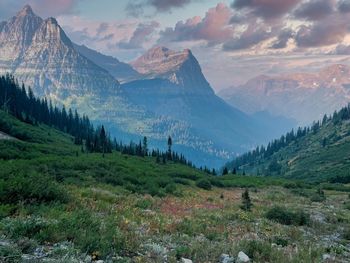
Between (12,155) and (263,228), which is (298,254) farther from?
(12,155)

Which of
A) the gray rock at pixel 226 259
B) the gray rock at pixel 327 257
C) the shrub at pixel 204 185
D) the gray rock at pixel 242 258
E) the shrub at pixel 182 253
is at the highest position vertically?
the shrub at pixel 182 253

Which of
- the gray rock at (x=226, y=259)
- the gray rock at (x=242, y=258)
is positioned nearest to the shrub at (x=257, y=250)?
the gray rock at (x=242, y=258)

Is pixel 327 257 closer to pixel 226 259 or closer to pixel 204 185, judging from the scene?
pixel 226 259

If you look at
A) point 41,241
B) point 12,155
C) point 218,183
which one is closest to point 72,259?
point 41,241

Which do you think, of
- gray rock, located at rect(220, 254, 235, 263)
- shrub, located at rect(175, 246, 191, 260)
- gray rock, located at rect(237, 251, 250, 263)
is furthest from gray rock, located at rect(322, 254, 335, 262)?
shrub, located at rect(175, 246, 191, 260)

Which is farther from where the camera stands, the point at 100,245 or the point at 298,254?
the point at 298,254

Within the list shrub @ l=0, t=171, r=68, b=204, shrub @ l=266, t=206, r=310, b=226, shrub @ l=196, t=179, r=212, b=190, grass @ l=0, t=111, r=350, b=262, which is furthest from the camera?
shrub @ l=196, t=179, r=212, b=190

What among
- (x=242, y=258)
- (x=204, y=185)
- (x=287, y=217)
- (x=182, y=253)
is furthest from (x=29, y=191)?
(x=204, y=185)

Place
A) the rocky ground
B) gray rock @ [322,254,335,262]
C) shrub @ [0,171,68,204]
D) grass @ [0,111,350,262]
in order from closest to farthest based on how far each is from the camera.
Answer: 1. the rocky ground
2. grass @ [0,111,350,262]
3. gray rock @ [322,254,335,262]
4. shrub @ [0,171,68,204]

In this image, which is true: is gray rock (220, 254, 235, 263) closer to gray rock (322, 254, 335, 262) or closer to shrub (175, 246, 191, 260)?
shrub (175, 246, 191, 260)

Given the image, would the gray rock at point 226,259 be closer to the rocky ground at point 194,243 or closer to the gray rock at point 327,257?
the rocky ground at point 194,243

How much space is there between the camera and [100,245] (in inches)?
444

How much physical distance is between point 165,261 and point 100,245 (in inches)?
79.8

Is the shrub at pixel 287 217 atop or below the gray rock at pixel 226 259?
below
